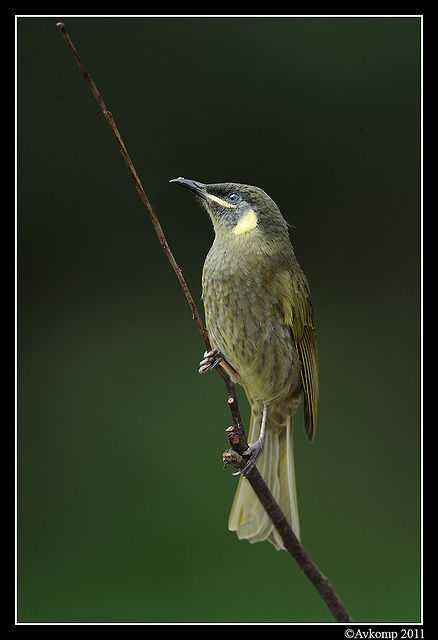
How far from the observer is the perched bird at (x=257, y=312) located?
1.70m

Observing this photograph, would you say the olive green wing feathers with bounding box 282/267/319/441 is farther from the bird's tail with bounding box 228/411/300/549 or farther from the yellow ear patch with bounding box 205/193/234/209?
the yellow ear patch with bounding box 205/193/234/209

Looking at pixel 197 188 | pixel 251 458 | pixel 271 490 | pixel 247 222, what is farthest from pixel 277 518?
pixel 197 188

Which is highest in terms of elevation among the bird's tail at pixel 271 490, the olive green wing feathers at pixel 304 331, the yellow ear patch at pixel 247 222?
the yellow ear patch at pixel 247 222

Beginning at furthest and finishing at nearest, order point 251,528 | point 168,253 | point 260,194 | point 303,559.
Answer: point 251,528, point 260,194, point 303,559, point 168,253

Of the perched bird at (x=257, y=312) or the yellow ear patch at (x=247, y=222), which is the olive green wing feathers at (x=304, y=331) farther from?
the yellow ear patch at (x=247, y=222)

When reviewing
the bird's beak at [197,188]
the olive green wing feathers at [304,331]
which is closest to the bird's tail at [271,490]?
the olive green wing feathers at [304,331]

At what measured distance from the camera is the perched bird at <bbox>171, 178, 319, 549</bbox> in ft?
5.58

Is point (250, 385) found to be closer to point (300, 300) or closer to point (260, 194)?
point (300, 300)

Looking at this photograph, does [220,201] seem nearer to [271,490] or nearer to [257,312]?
[257,312]

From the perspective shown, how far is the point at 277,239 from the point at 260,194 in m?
0.13

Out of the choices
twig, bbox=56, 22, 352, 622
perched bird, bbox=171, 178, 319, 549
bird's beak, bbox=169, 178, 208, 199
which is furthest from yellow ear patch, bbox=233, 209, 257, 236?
twig, bbox=56, 22, 352, 622

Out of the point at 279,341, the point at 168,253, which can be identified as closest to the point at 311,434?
the point at 279,341

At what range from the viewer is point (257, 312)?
67.7 inches

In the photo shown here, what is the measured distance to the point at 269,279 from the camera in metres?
1.73
